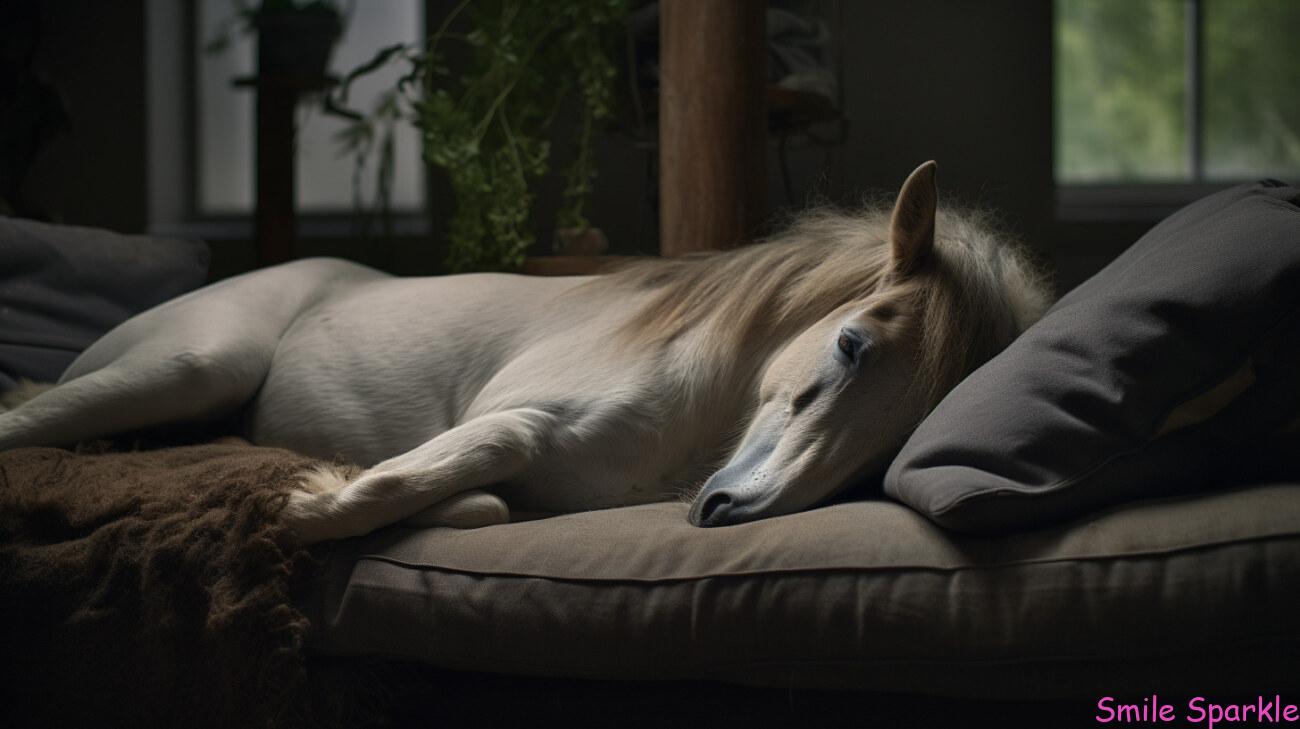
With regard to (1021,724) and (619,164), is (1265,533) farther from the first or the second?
(619,164)

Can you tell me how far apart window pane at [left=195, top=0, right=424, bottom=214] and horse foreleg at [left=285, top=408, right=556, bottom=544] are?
293cm

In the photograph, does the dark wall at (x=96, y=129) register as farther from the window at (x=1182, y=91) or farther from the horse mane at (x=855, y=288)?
the window at (x=1182, y=91)

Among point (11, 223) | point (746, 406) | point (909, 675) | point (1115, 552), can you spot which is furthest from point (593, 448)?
point (11, 223)

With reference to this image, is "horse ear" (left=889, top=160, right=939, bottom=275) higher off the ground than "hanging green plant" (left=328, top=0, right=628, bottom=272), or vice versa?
"hanging green plant" (left=328, top=0, right=628, bottom=272)

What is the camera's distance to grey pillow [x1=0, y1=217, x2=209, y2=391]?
200 centimetres

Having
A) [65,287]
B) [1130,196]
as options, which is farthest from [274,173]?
[1130,196]

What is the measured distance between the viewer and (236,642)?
1.16 metres

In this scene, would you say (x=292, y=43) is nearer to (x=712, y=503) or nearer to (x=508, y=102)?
(x=508, y=102)

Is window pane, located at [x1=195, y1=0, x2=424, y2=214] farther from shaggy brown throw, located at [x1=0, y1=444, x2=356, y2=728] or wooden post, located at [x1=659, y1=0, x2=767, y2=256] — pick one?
shaggy brown throw, located at [x1=0, y1=444, x2=356, y2=728]

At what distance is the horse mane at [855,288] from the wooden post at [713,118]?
28cm

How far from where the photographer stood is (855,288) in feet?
4.95

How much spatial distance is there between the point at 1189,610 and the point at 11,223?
2.06 meters

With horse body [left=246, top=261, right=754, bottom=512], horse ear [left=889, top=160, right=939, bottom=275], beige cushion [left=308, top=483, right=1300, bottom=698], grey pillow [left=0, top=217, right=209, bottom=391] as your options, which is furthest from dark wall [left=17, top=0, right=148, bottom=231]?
horse ear [left=889, top=160, right=939, bottom=275]

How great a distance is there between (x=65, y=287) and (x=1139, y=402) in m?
1.88
